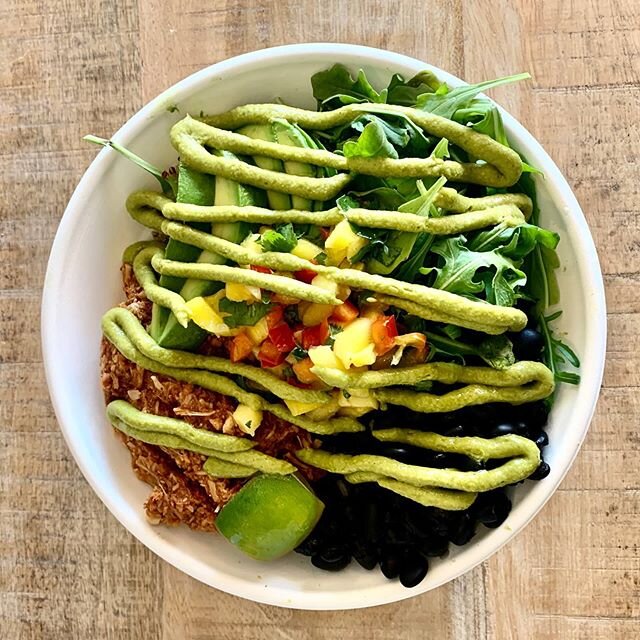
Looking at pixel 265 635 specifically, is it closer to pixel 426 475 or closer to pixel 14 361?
pixel 426 475

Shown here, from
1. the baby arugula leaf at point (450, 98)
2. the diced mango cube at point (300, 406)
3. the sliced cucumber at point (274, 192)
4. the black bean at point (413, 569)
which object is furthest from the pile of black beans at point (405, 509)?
the baby arugula leaf at point (450, 98)

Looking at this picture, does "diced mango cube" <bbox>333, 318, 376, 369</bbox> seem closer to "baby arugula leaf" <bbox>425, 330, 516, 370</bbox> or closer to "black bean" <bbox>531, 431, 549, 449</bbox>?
"baby arugula leaf" <bbox>425, 330, 516, 370</bbox>

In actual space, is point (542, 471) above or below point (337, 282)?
below

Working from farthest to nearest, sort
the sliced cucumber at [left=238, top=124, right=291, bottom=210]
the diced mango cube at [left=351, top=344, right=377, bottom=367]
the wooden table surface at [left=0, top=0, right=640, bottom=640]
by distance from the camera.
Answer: the wooden table surface at [left=0, top=0, right=640, bottom=640] < the sliced cucumber at [left=238, top=124, right=291, bottom=210] < the diced mango cube at [left=351, top=344, right=377, bottom=367]

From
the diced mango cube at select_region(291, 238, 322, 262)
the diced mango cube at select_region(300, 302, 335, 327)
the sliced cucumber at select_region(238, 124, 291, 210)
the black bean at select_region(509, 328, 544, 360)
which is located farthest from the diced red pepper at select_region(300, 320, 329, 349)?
the black bean at select_region(509, 328, 544, 360)

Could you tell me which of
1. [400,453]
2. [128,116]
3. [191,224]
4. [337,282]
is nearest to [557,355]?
[400,453]

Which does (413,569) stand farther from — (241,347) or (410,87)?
(410,87)

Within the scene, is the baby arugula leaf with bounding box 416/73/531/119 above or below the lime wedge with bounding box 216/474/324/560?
above
